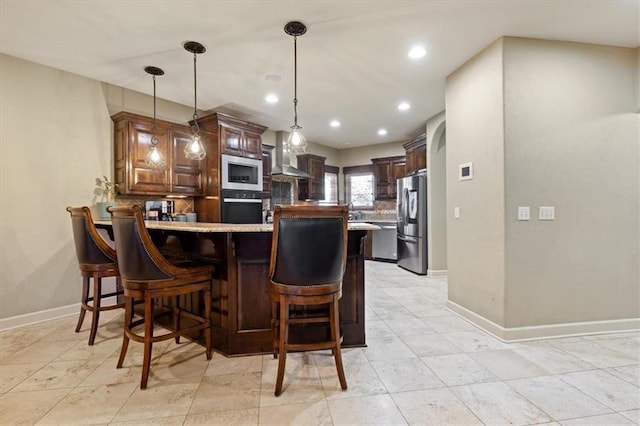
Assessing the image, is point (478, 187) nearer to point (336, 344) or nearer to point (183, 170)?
point (336, 344)

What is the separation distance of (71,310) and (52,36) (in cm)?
278

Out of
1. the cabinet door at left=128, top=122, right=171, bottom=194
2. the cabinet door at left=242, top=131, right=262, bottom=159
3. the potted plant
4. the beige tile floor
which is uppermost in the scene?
the cabinet door at left=242, top=131, right=262, bottom=159

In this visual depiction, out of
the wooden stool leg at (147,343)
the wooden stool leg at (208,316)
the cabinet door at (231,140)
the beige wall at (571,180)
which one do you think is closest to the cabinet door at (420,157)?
the beige wall at (571,180)

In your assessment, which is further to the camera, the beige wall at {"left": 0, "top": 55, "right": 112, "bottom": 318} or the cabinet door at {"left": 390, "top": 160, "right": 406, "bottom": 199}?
the cabinet door at {"left": 390, "top": 160, "right": 406, "bottom": 199}

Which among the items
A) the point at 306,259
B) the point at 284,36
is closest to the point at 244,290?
the point at 306,259

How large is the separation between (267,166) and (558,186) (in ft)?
14.3

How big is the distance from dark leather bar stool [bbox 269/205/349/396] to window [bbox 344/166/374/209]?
5.72 m

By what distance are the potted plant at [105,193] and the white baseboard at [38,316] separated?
106 cm

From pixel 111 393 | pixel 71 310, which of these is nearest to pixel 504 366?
pixel 111 393

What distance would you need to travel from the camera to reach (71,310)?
3361 mm

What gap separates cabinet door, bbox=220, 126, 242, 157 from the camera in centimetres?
434

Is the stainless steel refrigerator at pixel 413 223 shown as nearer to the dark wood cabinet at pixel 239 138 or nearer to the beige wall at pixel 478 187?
the beige wall at pixel 478 187

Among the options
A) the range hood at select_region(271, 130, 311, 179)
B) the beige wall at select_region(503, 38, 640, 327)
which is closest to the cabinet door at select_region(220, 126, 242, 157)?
the range hood at select_region(271, 130, 311, 179)

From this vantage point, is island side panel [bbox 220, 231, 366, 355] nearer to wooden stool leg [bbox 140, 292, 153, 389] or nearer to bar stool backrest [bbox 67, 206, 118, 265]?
wooden stool leg [bbox 140, 292, 153, 389]
